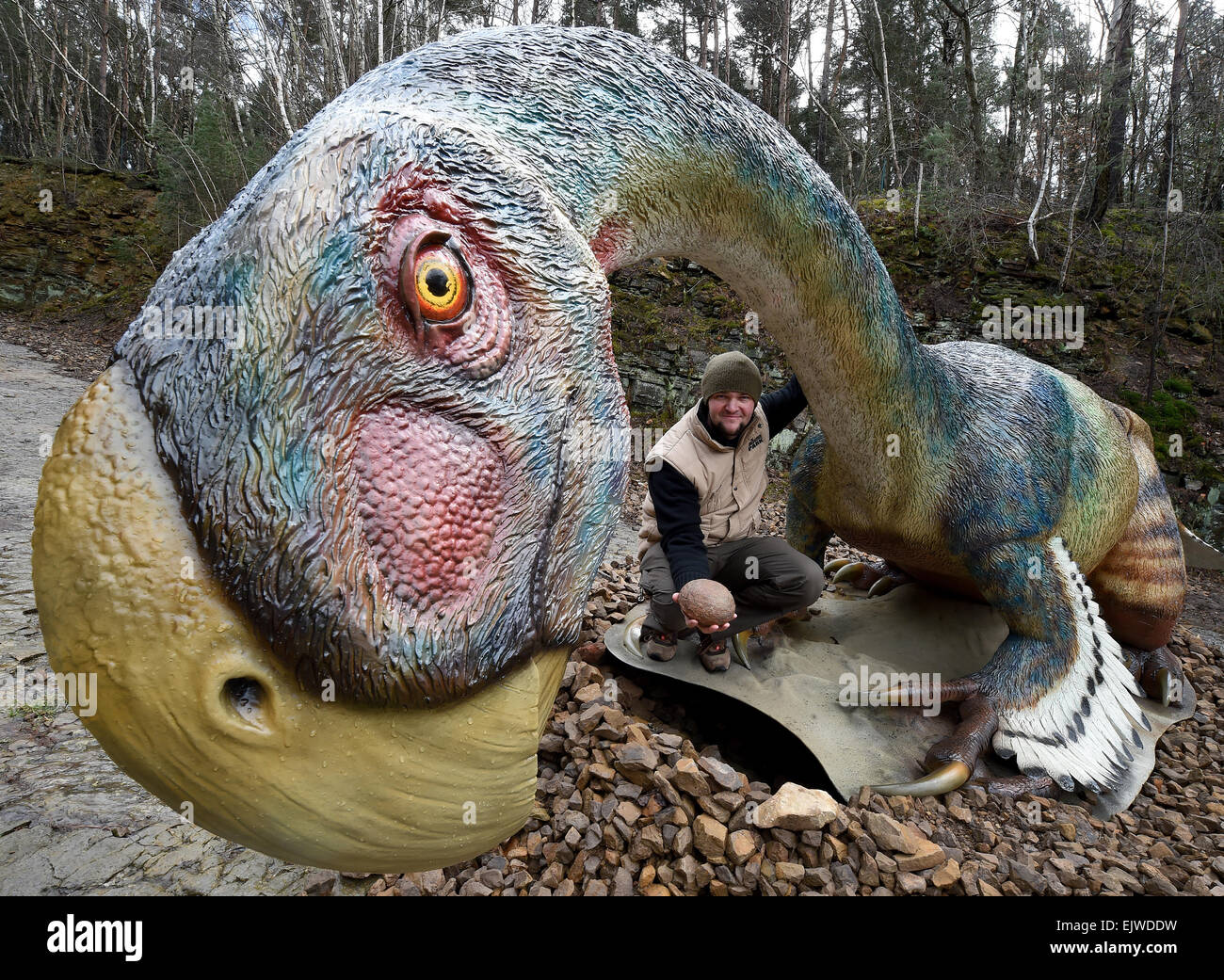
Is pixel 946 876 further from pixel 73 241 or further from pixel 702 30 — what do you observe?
pixel 702 30

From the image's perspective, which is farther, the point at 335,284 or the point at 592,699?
the point at 592,699

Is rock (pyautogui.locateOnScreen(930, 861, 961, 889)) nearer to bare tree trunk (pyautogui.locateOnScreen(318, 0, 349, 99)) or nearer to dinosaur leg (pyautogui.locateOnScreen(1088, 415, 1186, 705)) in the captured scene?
dinosaur leg (pyautogui.locateOnScreen(1088, 415, 1186, 705))

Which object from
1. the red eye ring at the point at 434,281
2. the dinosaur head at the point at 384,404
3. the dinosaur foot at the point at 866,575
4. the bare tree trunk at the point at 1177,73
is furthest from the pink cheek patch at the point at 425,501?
the bare tree trunk at the point at 1177,73

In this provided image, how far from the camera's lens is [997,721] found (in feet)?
7.50

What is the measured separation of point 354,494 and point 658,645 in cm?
211

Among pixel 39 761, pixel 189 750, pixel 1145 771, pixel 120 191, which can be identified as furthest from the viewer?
pixel 120 191

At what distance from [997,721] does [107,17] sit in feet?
68.1

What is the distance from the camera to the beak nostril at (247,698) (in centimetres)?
64

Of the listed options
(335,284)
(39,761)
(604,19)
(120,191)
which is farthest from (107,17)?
(335,284)

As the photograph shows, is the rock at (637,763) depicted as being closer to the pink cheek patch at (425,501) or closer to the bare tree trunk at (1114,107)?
the pink cheek patch at (425,501)

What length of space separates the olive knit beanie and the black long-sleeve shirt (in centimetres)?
9

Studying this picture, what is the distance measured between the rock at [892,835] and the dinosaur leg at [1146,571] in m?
1.80

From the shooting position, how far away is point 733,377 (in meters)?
2.36
